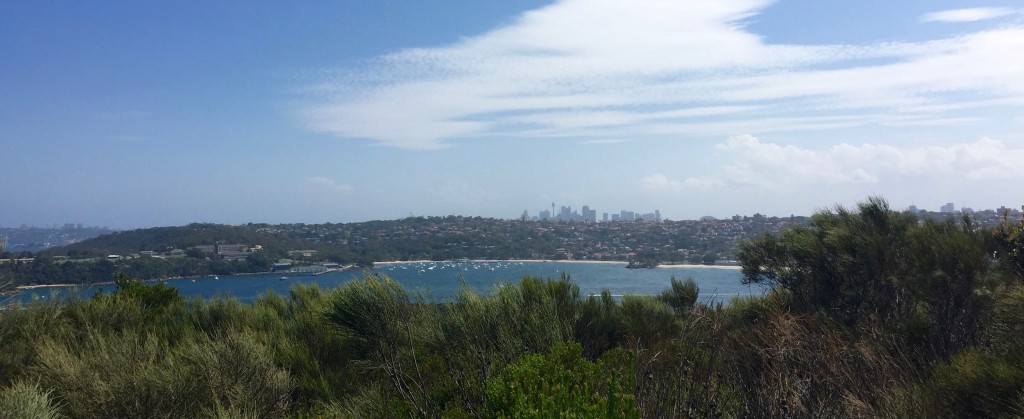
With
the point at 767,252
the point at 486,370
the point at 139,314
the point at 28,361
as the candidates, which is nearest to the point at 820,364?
the point at 486,370

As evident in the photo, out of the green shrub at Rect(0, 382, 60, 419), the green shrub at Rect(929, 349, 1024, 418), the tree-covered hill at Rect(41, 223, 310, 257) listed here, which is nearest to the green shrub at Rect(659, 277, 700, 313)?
the green shrub at Rect(929, 349, 1024, 418)

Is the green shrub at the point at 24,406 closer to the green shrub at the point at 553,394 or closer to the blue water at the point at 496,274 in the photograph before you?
the green shrub at the point at 553,394

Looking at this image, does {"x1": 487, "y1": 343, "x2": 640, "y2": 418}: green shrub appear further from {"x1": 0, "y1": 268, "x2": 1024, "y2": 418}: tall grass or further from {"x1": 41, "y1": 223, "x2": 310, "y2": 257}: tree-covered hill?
{"x1": 41, "y1": 223, "x2": 310, "y2": 257}: tree-covered hill

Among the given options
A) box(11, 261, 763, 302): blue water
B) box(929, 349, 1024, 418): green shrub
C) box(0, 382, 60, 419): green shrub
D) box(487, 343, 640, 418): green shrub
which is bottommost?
box(11, 261, 763, 302): blue water

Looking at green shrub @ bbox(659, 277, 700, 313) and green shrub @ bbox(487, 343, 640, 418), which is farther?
green shrub @ bbox(659, 277, 700, 313)

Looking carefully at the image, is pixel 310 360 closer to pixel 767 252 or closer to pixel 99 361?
pixel 99 361

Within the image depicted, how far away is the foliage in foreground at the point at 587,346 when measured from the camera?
4.54 metres

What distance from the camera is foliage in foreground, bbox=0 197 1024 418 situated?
4543 mm

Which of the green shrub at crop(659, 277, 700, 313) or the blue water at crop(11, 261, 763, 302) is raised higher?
the green shrub at crop(659, 277, 700, 313)

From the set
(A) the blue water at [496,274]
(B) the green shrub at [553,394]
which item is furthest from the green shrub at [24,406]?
(A) the blue water at [496,274]

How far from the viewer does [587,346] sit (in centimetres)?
881

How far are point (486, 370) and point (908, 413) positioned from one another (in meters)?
3.11

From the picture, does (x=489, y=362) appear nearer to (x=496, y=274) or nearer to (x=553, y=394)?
(x=553, y=394)

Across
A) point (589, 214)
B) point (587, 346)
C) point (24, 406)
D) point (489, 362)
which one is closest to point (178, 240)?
point (587, 346)
